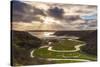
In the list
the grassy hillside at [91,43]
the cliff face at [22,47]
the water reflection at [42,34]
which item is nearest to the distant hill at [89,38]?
the grassy hillside at [91,43]

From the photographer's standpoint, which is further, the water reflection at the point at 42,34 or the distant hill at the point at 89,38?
the distant hill at the point at 89,38

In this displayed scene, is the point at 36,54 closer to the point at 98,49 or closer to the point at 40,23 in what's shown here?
the point at 40,23

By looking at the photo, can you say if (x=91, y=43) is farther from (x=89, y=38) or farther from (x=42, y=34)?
(x=42, y=34)

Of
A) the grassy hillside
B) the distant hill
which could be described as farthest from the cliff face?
the grassy hillside

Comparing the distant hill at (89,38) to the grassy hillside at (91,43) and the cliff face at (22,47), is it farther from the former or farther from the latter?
the cliff face at (22,47)

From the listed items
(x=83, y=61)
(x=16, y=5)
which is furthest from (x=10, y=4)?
(x=83, y=61)

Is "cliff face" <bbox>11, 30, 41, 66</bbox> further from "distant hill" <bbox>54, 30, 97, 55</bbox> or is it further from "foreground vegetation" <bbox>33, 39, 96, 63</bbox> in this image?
"distant hill" <bbox>54, 30, 97, 55</bbox>

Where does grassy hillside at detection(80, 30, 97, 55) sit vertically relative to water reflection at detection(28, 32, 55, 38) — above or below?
below

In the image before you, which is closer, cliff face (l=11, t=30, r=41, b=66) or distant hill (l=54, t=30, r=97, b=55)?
cliff face (l=11, t=30, r=41, b=66)

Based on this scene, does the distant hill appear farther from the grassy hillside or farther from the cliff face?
the cliff face

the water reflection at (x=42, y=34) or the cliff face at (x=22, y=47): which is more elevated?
the water reflection at (x=42, y=34)

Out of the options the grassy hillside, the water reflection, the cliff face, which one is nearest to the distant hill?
the grassy hillside
